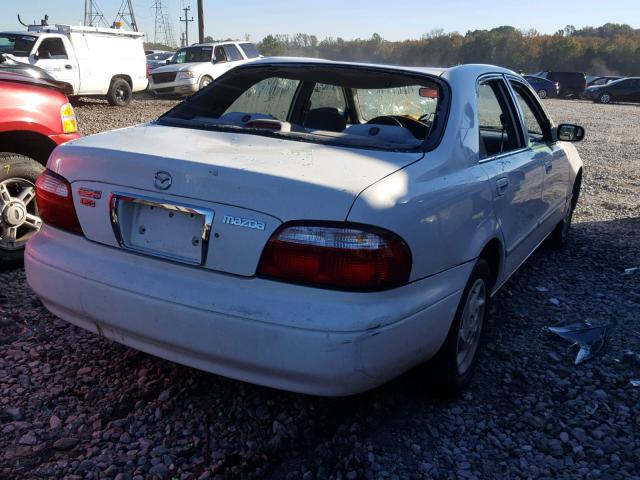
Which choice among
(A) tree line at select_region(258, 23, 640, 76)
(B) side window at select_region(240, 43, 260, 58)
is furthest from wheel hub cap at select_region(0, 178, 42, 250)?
(A) tree line at select_region(258, 23, 640, 76)

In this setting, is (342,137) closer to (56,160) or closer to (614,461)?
(56,160)

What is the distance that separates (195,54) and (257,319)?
1976 centimetres

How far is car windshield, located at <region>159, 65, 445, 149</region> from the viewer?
293 centimetres

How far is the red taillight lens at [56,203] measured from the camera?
8.38 ft

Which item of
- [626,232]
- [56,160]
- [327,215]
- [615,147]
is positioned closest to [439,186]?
[327,215]

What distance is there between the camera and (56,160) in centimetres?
262

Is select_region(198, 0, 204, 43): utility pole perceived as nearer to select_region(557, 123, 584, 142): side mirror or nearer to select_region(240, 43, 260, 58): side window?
select_region(240, 43, 260, 58): side window

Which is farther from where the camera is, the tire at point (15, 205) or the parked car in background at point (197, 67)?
the parked car in background at point (197, 67)

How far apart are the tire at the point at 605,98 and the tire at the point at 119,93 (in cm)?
2816

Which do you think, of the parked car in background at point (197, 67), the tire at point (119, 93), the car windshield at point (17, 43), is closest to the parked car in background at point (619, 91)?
the parked car in background at point (197, 67)

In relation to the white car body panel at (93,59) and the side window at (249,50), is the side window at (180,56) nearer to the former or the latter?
the side window at (249,50)

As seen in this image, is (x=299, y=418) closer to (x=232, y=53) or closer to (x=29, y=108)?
(x=29, y=108)

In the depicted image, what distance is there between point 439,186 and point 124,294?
1287mm

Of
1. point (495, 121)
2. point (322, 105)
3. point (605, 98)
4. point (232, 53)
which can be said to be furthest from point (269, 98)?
point (605, 98)
